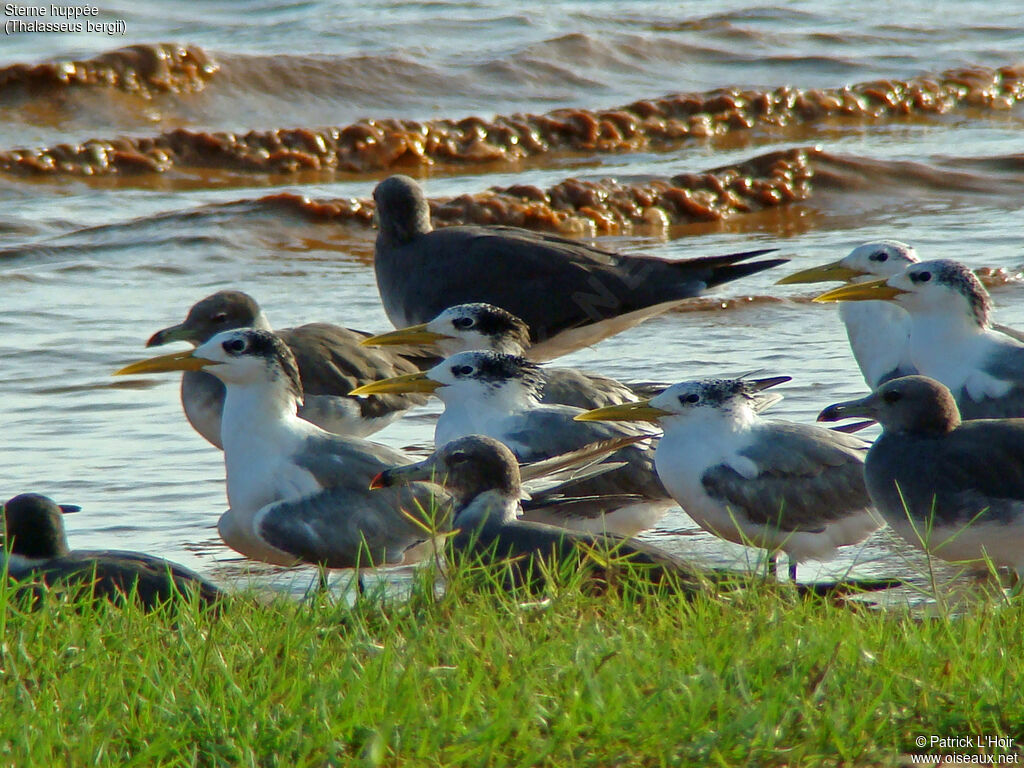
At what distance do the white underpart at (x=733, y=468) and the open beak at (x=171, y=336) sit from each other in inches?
98.4

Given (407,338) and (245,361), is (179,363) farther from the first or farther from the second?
(407,338)

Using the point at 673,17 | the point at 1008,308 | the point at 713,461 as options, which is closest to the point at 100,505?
the point at 713,461

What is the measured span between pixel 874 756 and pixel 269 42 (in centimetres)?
1604

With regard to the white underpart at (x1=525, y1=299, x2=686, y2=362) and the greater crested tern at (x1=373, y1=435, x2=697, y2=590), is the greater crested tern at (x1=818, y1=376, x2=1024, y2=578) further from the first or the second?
the white underpart at (x1=525, y1=299, x2=686, y2=362)

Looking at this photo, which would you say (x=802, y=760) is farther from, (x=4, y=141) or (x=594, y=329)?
(x=4, y=141)

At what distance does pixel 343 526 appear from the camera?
5.29m

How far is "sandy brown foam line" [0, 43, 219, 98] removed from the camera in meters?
15.9

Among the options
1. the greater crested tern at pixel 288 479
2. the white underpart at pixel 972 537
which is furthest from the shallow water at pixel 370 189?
the white underpart at pixel 972 537

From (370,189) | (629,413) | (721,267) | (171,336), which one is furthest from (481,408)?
(370,189)

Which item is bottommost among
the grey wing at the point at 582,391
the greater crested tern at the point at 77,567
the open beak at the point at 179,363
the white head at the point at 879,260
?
the greater crested tern at the point at 77,567

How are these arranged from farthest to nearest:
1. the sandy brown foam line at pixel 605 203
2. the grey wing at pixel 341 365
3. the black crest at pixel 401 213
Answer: the sandy brown foam line at pixel 605 203 < the black crest at pixel 401 213 < the grey wing at pixel 341 365

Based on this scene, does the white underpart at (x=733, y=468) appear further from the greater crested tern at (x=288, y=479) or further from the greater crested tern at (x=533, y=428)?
the greater crested tern at (x=288, y=479)

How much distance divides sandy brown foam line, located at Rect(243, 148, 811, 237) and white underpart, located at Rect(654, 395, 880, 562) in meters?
6.94

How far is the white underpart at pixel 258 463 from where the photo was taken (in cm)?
543
